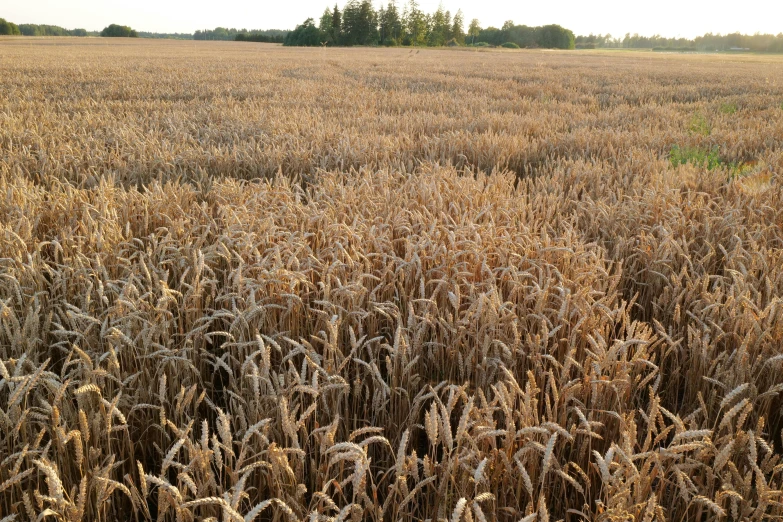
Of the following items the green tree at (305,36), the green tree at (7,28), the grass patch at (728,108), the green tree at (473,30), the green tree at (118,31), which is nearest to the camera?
the grass patch at (728,108)

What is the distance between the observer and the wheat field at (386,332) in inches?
46.6

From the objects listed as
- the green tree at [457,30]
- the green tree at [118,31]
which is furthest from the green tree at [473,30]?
the green tree at [118,31]

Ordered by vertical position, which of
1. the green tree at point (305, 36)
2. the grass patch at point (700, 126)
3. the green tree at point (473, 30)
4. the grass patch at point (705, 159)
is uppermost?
the green tree at point (473, 30)

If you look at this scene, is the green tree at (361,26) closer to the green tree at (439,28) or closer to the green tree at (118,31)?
the green tree at (439,28)

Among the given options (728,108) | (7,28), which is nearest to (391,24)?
(7,28)

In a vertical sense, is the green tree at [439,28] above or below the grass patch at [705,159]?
above

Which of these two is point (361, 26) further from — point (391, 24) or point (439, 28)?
point (439, 28)

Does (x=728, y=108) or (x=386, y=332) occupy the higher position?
(x=728, y=108)

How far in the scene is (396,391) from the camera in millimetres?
1558

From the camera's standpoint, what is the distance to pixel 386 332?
200cm

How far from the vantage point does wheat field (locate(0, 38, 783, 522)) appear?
1184 mm

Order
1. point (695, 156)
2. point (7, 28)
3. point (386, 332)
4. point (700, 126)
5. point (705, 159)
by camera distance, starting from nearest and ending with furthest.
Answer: point (386, 332)
point (705, 159)
point (695, 156)
point (700, 126)
point (7, 28)

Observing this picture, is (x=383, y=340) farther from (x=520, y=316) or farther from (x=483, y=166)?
(x=483, y=166)

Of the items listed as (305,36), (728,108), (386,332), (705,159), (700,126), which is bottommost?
(386,332)
